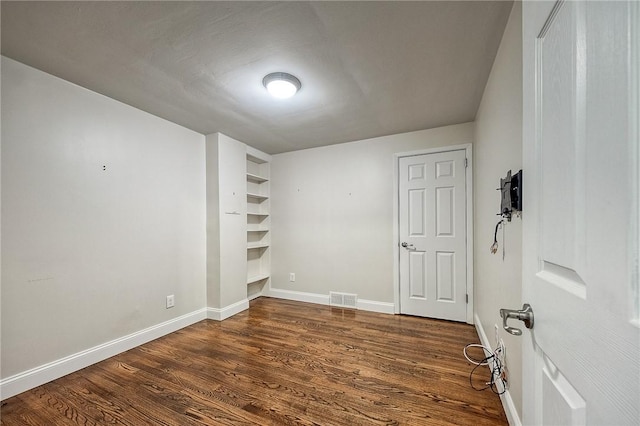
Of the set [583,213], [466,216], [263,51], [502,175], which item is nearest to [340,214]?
[466,216]

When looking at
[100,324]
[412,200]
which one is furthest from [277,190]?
[100,324]

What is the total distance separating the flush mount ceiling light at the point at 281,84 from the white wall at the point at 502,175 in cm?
140

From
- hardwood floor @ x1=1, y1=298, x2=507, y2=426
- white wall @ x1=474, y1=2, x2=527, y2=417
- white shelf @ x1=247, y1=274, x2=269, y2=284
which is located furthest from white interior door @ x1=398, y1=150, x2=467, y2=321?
white shelf @ x1=247, y1=274, x2=269, y2=284

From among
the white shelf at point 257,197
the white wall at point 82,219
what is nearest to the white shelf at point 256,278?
the white wall at point 82,219

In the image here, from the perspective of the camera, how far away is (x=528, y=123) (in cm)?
70

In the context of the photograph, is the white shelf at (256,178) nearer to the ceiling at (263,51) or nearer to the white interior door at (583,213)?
the ceiling at (263,51)

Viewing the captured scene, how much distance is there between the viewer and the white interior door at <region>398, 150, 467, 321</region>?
118 inches

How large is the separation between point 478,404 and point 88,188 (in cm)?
332

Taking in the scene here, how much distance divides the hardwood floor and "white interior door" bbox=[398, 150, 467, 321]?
409 millimetres

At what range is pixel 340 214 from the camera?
3.66m

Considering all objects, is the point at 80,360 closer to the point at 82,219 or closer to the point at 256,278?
the point at 82,219

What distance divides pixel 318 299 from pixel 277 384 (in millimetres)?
1922

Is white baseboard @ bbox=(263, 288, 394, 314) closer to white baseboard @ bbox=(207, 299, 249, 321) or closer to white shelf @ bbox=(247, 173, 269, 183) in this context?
white baseboard @ bbox=(207, 299, 249, 321)

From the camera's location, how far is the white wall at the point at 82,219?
1784 millimetres
